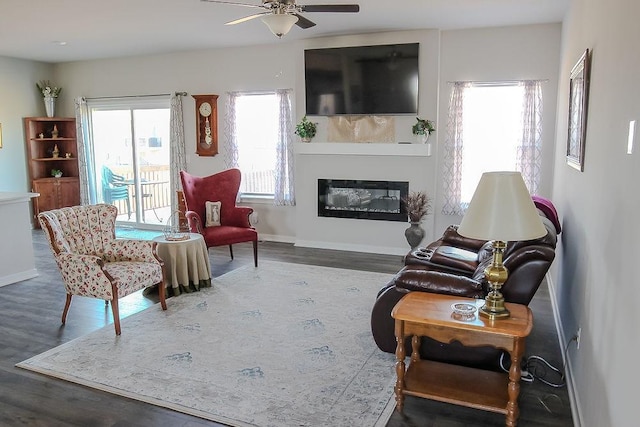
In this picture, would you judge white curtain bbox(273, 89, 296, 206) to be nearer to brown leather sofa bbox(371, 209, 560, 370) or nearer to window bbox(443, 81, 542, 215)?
window bbox(443, 81, 542, 215)

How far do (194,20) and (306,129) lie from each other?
194 centimetres

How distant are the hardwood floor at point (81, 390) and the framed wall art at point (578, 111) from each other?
1370 millimetres

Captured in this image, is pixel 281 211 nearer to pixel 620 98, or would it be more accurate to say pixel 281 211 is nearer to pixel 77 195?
pixel 77 195

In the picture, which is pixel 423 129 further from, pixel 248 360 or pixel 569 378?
pixel 248 360

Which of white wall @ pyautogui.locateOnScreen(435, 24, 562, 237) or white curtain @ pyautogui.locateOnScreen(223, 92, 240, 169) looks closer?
white wall @ pyautogui.locateOnScreen(435, 24, 562, 237)

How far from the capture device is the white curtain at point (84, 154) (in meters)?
8.50

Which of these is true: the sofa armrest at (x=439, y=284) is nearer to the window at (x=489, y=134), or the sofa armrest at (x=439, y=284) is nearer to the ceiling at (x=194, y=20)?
the ceiling at (x=194, y=20)

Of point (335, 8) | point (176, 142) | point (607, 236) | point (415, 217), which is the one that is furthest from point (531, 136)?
point (176, 142)

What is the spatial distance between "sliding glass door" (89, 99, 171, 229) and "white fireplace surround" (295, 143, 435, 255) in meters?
2.61

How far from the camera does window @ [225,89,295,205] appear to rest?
275 inches

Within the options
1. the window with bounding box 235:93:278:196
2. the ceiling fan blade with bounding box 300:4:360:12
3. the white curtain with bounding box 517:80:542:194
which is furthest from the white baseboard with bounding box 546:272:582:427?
the window with bounding box 235:93:278:196

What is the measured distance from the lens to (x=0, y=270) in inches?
198

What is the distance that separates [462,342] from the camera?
2.48m

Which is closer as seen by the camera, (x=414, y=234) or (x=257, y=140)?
(x=414, y=234)
